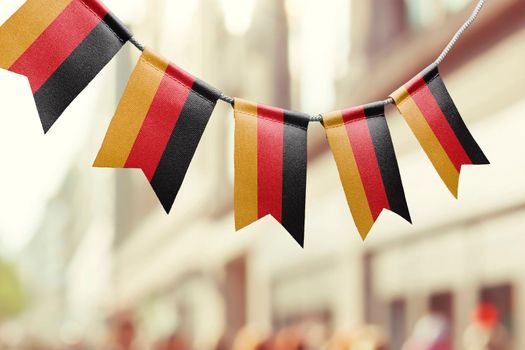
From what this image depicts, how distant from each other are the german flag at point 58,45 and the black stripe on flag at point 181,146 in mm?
283

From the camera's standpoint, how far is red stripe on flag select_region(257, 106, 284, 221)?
3617mm

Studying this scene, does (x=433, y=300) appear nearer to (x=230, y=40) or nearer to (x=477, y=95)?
(x=477, y=95)

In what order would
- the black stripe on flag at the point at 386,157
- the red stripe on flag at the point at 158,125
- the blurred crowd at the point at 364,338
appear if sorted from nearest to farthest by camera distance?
the red stripe on flag at the point at 158,125, the black stripe on flag at the point at 386,157, the blurred crowd at the point at 364,338

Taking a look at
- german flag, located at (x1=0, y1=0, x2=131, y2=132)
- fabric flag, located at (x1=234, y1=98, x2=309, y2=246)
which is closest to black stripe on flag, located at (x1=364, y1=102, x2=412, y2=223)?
fabric flag, located at (x1=234, y1=98, x2=309, y2=246)

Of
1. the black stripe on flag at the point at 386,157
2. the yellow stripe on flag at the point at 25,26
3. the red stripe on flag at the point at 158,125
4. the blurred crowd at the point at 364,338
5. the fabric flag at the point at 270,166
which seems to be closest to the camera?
the yellow stripe on flag at the point at 25,26

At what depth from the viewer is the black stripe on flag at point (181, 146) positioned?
352 cm

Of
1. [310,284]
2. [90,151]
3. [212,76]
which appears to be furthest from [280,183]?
[90,151]

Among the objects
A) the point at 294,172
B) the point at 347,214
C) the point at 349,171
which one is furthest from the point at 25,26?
the point at 347,214

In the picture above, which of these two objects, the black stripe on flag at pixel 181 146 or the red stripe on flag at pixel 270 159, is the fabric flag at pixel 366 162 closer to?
the red stripe on flag at pixel 270 159

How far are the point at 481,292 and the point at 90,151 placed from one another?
187 feet

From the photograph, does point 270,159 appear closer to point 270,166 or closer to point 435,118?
point 270,166

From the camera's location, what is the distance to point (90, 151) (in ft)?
217

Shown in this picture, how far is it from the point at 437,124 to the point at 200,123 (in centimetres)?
76

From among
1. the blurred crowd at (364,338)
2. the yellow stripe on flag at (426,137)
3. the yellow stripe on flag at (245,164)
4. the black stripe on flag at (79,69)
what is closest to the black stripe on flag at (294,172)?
the yellow stripe on flag at (245,164)
